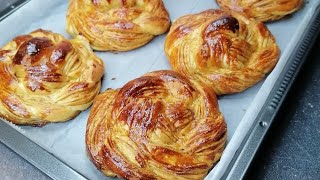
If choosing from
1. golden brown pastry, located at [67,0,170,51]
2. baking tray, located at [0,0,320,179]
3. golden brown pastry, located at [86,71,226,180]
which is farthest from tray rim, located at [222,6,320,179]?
golden brown pastry, located at [67,0,170,51]

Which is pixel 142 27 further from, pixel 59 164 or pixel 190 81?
A: pixel 59 164

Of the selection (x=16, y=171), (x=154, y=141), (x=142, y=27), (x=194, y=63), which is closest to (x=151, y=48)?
(x=142, y=27)

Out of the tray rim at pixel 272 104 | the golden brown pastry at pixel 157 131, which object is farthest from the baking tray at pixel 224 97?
the golden brown pastry at pixel 157 131

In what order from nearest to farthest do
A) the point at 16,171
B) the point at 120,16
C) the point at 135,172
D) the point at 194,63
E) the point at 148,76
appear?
1. the point at 135,172
2. the point at 16,171
3. the point at 148,76
4. the point at 194,63
5. the point at 120,16

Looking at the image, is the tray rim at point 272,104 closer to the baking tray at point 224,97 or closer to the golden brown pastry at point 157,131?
the baking tray at point 224,97

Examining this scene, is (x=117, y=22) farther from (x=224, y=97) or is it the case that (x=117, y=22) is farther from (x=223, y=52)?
(x=224, y=97)

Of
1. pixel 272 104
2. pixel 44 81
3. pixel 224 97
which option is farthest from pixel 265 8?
pixel 44 81
